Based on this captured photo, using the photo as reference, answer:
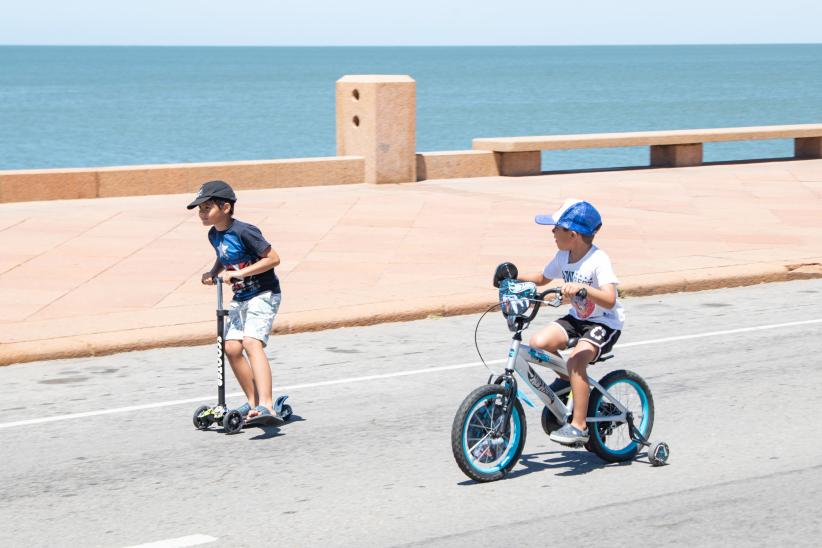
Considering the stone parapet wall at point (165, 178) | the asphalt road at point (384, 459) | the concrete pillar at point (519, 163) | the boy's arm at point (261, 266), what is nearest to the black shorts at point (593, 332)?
the asphalt road at point (384, 459)

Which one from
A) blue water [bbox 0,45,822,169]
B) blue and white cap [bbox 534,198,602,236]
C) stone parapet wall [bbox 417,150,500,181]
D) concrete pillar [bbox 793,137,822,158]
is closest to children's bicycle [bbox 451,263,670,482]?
blue and white cap [bbox 534,198,602,236]

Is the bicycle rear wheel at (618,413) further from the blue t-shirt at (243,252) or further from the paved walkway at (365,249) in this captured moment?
the paved walkway at (365,249)

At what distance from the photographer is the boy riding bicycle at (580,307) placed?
679 cm

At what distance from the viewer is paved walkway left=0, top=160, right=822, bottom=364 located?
11.2m

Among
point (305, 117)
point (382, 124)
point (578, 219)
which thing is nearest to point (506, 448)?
point (578, 219)

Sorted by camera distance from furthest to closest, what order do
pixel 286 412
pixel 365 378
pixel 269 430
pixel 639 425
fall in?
pixel 365 378 < pixel 286 412 < pixel 269 430 < pixel 639 425

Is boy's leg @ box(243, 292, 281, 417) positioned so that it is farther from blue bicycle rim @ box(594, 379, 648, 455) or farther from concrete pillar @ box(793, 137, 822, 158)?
concrete pillar @ box(793, 137, 822, 158)

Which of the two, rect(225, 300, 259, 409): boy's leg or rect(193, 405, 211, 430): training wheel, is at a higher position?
rect(225, 300, 259, 409): boy's leg

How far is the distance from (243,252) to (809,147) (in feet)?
66.1

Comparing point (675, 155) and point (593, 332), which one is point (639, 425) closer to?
point (593, 332)

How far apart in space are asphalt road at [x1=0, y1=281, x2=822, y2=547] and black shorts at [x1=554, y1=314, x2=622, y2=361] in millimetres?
706

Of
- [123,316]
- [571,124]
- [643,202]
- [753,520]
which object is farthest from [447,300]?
[571,124]

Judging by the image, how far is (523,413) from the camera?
22.3 feet

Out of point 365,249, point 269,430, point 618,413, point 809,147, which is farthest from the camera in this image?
point 809,147
